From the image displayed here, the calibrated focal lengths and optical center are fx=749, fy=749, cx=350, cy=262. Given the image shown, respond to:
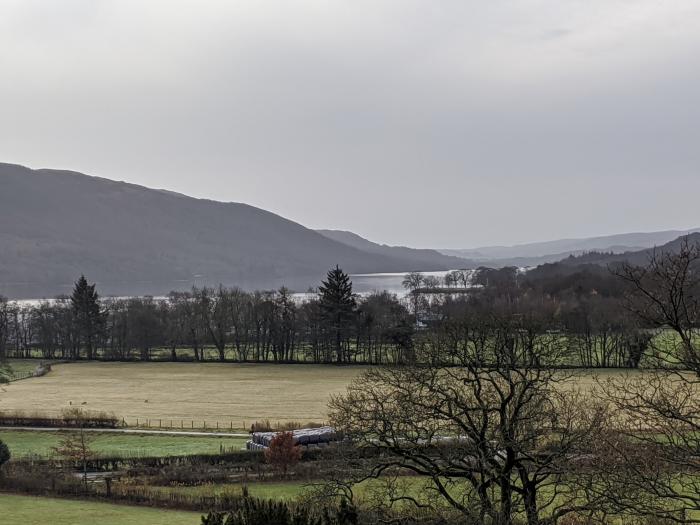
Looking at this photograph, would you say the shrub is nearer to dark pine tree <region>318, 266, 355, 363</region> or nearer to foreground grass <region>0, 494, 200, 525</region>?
foreground grass <region>0, 494, 200, 525</region>

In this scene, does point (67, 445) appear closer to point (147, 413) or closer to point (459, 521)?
point (147, 413)

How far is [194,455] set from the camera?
41812 mm

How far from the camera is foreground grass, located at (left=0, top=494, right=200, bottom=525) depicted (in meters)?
28.1

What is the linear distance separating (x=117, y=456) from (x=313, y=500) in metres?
24.0

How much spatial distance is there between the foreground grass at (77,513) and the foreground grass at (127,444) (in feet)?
40.2

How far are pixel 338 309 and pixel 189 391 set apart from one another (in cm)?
2974

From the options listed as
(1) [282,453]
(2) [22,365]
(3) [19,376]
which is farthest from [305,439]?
(2) [22,365]

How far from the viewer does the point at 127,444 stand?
49.3 m

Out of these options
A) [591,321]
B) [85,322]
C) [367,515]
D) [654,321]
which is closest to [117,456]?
[367,515]

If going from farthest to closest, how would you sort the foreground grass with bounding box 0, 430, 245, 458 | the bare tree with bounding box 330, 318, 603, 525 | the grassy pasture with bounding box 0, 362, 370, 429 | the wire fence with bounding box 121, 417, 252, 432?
the grassy pasture with bounding box 0, 362, 370, 429
the wire fence with bounding box 121, 417, 252, 432
the foreground grass with bounding box 0, 430, 245, 458
the bare tree with bounding box 330, 318, 603, 525

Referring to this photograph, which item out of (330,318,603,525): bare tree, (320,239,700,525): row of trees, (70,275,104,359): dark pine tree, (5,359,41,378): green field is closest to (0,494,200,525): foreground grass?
(320,239,700,525): row of trees

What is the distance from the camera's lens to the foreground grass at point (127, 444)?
1788 inches

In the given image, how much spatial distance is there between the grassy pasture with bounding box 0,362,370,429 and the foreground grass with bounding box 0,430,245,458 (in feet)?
19.0

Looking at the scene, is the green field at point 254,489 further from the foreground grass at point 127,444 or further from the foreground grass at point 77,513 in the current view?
the foreground grass at point 127,444
